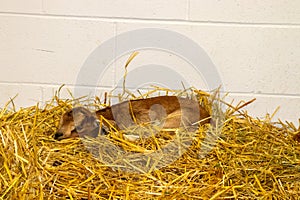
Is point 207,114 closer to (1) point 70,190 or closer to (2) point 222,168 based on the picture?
(2) point 222,168

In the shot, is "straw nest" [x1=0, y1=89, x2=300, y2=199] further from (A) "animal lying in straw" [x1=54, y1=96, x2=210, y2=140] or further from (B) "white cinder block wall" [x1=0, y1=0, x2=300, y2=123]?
(B) "white cinder block wall" [x1=0, y1=0, x2=300, y2=123]

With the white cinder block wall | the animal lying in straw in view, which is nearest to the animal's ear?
the animal lying in straw

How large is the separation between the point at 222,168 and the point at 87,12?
1.08 m

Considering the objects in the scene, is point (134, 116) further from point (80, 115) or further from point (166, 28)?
point (166, 28)

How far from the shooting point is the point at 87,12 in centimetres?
228

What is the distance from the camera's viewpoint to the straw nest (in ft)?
4.78

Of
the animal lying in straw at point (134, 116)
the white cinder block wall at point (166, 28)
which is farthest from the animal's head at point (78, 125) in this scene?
the white cinder block wall at point (166, 28)

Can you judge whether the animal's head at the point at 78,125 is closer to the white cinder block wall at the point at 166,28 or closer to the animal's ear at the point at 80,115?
the animal's ear at the point at 80,115

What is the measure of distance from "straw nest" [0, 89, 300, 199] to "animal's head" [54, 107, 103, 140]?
0.12 ft

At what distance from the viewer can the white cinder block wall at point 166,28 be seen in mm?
2258

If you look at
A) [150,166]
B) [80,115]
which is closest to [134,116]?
[80,115]

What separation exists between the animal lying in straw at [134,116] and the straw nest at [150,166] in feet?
0.16

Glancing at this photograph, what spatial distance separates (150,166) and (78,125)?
355 mm

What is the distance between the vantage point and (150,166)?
1.57 metres
